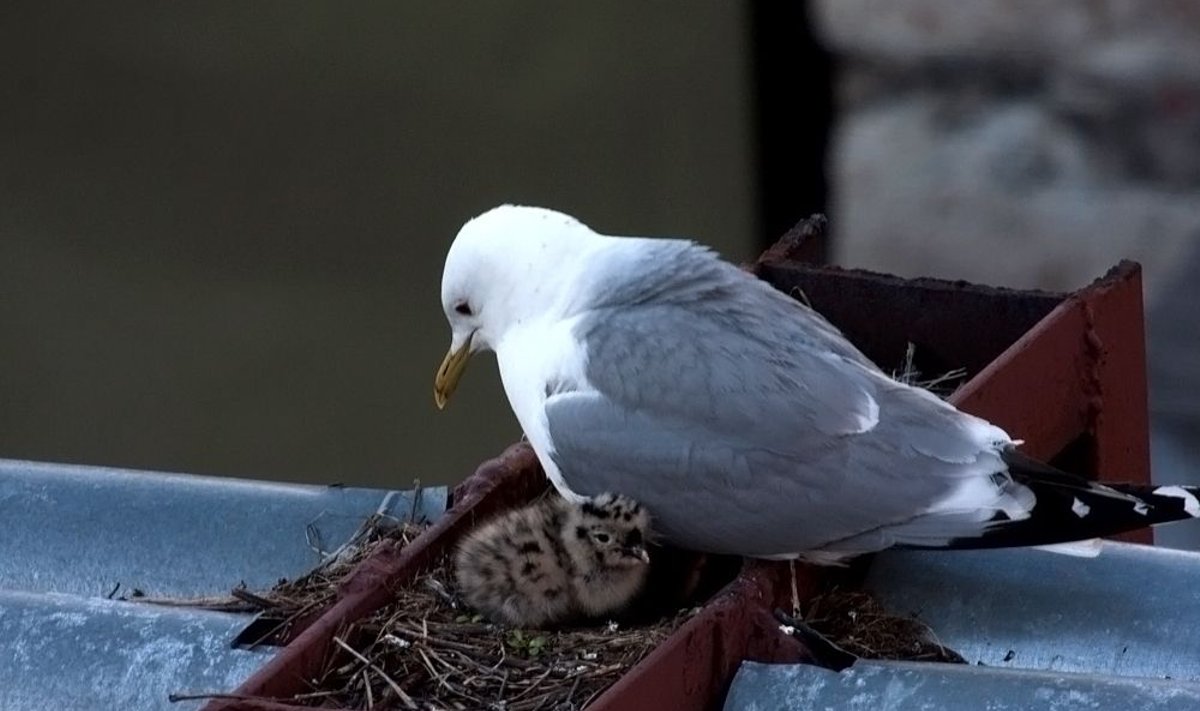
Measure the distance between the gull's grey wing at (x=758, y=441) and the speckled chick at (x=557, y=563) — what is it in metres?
0.06

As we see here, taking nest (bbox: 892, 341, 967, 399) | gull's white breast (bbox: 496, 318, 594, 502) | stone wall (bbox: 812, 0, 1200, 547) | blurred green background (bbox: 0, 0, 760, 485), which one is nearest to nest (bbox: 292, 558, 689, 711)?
gull's white breast (bbox: 496, 318, 594, 502)

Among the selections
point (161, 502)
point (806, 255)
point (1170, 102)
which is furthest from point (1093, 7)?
point (161, 502)

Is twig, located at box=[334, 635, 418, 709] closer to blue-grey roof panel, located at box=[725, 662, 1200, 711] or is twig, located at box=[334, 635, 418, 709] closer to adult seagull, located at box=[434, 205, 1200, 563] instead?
blue-grey roof panel, located at box=[725, 662, 1200, 711]

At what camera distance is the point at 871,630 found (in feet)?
7.77

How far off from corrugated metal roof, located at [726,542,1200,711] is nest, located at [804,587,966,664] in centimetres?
3

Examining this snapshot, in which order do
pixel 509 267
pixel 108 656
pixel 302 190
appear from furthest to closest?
pixel 302 190, pixel 509 267, pixel 108 656

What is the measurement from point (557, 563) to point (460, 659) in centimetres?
21

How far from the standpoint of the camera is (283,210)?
511cm

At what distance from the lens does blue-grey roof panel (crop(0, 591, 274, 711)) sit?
2129 millimetres

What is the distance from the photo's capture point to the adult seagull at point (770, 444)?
8.02ft

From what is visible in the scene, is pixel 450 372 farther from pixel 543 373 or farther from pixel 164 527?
pixel 164 527

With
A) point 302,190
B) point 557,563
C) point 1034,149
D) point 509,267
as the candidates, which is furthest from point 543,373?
point 302,190

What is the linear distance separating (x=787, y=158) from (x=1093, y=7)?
1.36m

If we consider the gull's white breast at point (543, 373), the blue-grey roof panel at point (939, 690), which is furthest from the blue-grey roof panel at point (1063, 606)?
the gull's white breast at point (543, 373)
